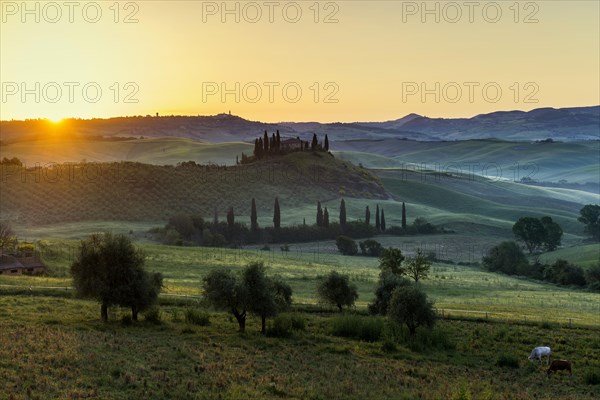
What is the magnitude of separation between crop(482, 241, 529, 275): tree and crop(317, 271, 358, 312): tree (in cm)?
6170

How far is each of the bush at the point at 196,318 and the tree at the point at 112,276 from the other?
9.17 ft

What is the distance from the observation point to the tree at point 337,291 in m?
56.9

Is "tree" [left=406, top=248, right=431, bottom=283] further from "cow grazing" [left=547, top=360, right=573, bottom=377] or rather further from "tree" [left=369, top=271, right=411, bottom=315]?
"cow grazing" [left=547, top=360, right=573, bottom=377]

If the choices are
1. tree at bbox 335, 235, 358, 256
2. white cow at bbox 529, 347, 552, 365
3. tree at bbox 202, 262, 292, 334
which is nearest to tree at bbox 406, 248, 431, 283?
tree at bbox 202, 262, 292, 334

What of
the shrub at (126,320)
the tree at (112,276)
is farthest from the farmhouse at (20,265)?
the shrub at (126,320)

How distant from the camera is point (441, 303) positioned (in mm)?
65562

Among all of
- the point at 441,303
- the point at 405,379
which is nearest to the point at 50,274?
the point at 441,303

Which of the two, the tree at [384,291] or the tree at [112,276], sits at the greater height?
the tree at [112,276]

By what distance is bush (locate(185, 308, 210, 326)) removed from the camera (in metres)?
47.2

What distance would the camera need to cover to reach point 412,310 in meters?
Result: 45.8

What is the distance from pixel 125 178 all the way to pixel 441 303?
14582cm

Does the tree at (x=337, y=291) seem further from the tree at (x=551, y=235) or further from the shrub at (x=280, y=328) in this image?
the tree at (x=551, y=235)

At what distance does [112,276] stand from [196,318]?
21.8 feet

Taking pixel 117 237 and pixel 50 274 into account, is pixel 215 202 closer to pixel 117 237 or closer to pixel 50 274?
pixel 50 274
